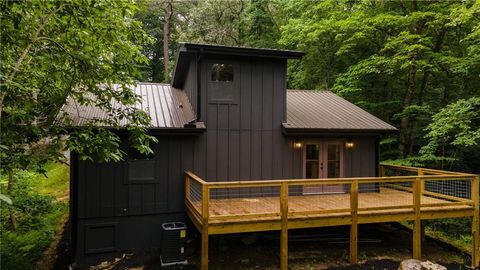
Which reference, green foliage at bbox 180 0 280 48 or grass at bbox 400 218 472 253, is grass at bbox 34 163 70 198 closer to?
green foliage at bbox 180 0 280 48

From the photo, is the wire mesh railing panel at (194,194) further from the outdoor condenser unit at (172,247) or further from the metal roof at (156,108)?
the metal roof at (156,108)

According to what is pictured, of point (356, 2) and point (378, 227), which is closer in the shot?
point (378, 227)

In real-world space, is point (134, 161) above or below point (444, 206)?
above

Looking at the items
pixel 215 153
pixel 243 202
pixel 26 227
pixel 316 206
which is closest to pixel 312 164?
pixel 316 206

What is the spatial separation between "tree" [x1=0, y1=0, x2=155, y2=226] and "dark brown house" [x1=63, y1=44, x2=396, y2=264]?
154 cm

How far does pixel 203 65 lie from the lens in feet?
25.2

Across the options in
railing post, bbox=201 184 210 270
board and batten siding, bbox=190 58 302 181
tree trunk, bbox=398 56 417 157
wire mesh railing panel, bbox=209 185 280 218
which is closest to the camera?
railing post, bbox=201 184 210 270

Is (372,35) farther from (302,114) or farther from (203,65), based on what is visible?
(203,65)

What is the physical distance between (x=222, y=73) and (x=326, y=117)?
11.0 ft

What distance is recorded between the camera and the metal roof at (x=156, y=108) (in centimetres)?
710

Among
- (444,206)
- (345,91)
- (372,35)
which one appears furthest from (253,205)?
(372,35)

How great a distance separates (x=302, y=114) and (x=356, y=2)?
7.69 m

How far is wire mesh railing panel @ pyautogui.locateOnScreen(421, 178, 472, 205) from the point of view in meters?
7.23

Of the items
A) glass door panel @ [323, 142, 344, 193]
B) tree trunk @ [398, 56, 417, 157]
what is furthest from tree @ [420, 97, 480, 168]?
glass door panel @ [323, 142, 344, 193]
